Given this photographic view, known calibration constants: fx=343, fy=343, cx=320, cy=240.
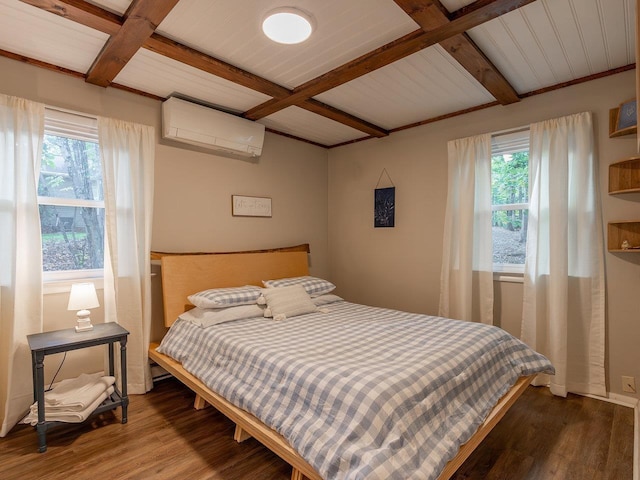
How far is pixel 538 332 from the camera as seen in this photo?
288cm

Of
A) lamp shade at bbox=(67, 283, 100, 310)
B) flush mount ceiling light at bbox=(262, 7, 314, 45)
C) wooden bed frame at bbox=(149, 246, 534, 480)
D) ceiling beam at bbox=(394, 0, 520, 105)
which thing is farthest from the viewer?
lamp shade at bbox=(67, 283, 100, 310)

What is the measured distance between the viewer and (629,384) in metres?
2.57

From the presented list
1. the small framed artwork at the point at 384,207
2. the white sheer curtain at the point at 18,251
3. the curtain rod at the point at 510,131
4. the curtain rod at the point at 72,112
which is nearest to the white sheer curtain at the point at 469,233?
the curtain rod at the point at 510,131

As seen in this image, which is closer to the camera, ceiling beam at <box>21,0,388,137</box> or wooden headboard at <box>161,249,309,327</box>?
Result: ceiling beam at <box>21,0,388,137</box>

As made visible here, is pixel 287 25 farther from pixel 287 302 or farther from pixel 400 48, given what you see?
pixel 287 302

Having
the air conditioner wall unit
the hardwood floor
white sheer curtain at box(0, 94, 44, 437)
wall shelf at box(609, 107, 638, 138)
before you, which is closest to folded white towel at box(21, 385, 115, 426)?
the hardwood floor

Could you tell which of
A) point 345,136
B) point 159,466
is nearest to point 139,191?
point 159,466

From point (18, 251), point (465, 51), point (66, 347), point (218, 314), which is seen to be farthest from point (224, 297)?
point (465, 51)

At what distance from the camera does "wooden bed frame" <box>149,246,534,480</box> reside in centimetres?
162

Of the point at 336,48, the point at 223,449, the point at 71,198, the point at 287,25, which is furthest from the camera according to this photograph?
the point at 71,198

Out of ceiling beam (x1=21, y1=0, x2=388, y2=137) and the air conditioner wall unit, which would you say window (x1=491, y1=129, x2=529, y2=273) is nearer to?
ceiling beam (x1=21, y1=0, x2=388, y2=137)

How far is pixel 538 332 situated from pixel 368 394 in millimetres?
2160

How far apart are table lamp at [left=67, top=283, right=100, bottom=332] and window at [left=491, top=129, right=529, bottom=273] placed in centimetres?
333

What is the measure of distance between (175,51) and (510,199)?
117 inches
